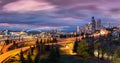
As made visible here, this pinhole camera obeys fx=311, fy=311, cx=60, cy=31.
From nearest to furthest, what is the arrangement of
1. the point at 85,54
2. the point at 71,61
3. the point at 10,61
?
1. the point at 10,61
2. the point at 71,61
3. the point at 85,54

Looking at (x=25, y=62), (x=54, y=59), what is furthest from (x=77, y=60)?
(x=25, y=62)

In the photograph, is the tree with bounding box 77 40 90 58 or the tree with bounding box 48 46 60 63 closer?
the tree with bounding box 48 46 60 63

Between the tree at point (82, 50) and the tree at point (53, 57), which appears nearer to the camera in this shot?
the tree at point (53, 57)

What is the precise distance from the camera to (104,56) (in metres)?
199

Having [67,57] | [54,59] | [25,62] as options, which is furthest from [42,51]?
[25,62]

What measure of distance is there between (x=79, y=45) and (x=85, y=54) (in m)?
6.74

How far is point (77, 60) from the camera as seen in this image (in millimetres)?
164875

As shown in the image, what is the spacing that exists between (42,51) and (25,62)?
65.2 metres

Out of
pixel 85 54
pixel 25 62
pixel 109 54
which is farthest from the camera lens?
pixel 109 54

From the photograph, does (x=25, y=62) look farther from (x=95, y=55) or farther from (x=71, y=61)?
(x=95, y=55)

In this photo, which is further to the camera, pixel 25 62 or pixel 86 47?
pixel 86 47

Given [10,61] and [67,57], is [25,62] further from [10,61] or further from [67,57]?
[67,57]

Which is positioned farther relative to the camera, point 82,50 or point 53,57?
point 82,50

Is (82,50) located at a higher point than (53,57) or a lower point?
higher
